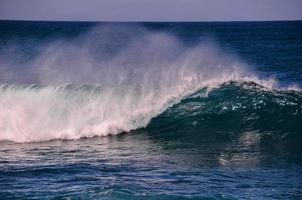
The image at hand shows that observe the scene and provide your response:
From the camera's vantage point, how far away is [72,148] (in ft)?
42.7

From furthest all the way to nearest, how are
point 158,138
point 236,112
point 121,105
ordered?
point 121,105 → point 236,112 → point 158,138

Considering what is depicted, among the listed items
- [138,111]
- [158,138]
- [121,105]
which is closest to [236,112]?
[158,138]

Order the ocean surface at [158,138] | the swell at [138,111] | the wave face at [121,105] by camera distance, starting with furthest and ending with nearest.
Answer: the wave face at [121,105]
the swell at [138,111]
the ocean surface at [158,138]

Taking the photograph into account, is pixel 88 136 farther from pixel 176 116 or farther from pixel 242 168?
pixel 242 168

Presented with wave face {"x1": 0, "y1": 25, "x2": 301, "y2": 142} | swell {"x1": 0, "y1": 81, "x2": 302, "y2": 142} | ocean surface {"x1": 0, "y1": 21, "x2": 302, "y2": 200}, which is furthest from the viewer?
wave face {"x1": 0, "y1": 25, "x2": 301, "y2": 142}

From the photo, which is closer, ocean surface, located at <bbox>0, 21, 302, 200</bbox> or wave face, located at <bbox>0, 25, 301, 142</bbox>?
ocean surface, located at <bbox>0, 21, 302, 200</bbox>

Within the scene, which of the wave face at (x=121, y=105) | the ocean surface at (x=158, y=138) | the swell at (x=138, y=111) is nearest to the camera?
the ocean surface at (x=158, y=138)

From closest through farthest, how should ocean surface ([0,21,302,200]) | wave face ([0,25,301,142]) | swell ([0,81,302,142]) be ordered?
ocean surface ([0,21,302,200]) < swell ([0,81,302,142]) < wave face ([0,25,301,142])

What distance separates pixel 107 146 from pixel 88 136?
5.18 feet

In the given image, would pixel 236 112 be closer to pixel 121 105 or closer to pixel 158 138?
pixel 158 138

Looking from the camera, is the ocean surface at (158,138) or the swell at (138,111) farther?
the swell at (138,111)

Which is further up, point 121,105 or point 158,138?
point 121,105

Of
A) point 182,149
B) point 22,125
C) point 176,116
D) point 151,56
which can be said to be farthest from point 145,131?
point 151,56

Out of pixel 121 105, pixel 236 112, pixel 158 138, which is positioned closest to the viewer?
pixel 158 138
